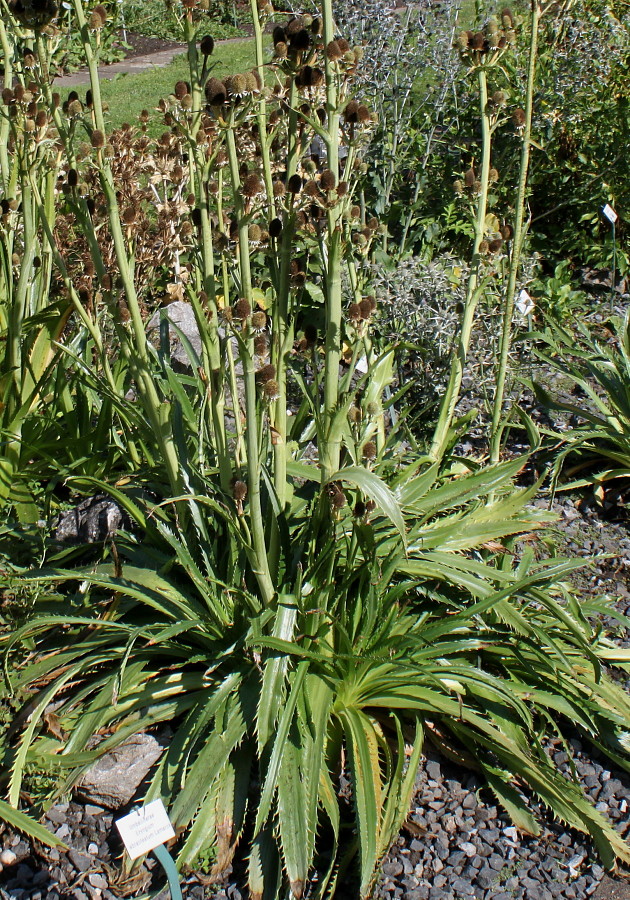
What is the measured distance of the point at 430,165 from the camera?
18.3ft

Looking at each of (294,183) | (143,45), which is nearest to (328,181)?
(294,183)

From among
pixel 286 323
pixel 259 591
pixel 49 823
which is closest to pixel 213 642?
pixel 259 591

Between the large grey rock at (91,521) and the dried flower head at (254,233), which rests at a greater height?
the dried flower head at (254,233)

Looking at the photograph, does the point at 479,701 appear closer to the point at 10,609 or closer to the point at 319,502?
the point at 319,502

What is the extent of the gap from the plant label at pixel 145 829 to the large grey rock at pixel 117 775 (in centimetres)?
39

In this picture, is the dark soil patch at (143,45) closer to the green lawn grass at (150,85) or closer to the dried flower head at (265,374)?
the green lawn grass at (150,85)

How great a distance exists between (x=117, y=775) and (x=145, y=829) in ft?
1.43

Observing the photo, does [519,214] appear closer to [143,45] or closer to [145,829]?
[145,829]

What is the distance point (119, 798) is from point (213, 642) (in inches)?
19.4

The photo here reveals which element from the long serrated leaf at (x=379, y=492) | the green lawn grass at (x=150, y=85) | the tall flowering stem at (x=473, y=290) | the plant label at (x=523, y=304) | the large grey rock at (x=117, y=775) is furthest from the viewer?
the green lawn grass at (x=150, y=85)

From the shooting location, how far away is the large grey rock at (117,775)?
2238mm

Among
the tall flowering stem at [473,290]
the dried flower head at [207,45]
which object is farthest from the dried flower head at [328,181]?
the tall flowering stem at [473,290]

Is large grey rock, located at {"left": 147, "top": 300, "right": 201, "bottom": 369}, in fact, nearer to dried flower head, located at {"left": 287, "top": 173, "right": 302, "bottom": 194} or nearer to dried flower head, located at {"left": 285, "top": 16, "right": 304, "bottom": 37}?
dried flower head, located at {"left": 287, "top": 173, "right": 302, "bottom": 194}

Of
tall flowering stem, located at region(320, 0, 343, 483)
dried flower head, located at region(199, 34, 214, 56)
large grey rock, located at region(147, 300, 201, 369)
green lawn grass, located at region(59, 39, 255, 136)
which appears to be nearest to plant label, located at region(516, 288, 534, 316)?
large grey rock, located at region(147, 300, 201, 369)
